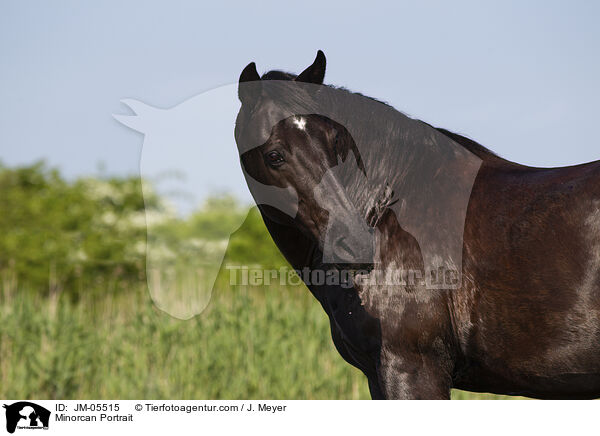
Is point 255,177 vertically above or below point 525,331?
above

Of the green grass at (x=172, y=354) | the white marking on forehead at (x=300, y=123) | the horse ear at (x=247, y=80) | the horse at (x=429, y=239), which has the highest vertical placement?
the horse ear at (x=247, y=80)

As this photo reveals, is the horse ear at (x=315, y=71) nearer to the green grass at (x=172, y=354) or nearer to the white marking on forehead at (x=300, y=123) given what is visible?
the white marking on forehead at (x=300, y=123)

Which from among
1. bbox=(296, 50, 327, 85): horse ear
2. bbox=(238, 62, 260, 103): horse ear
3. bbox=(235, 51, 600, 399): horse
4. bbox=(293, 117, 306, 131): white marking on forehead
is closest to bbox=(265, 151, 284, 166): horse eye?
bbox=(235, 51, 600, 399): horse

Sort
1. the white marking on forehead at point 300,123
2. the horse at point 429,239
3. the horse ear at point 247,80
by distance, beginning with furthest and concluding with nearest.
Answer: the horse ear at point 247,80
the white marking on forehead at point 300,123
the horse at point 429,239

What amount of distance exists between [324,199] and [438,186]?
554mm

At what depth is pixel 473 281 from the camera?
2.35m

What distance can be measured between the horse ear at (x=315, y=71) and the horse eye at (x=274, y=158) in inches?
18.2

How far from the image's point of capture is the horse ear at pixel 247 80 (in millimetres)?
2607

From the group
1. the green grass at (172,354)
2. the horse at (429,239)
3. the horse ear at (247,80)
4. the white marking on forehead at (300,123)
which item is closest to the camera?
the horse at (429,239)
